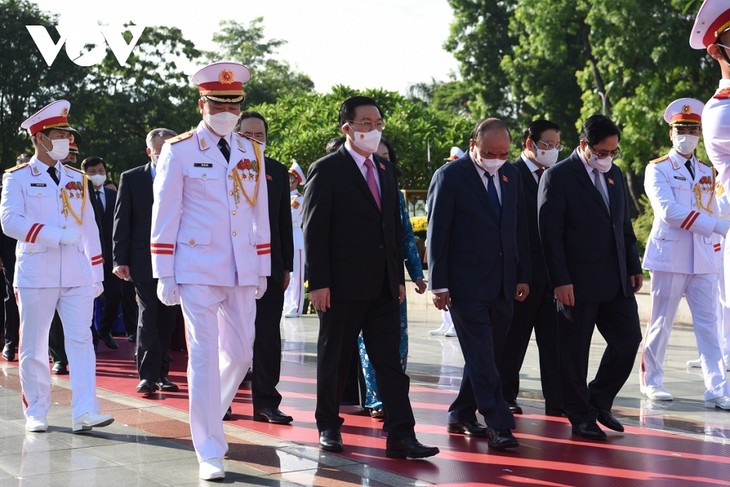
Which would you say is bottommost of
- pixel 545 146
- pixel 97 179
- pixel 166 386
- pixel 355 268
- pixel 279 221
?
pixel 166 386

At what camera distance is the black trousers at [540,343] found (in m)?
8.23

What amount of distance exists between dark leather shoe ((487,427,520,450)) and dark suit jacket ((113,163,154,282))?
3.97 meters

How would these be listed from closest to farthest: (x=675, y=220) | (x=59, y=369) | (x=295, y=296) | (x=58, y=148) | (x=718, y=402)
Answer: (x=58, y=148)
(x=718, y=402)
(x=675, y=220)
(x=59, y=369)
(x=295, y=296)

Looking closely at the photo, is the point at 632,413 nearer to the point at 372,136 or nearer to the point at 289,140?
the point at 372,136

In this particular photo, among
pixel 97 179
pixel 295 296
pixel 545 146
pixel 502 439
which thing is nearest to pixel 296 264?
pixel 295 296

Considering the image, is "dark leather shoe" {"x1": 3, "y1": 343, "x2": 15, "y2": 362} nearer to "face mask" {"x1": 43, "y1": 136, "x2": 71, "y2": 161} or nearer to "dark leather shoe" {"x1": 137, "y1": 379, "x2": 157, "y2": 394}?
"dark leather shoe" {"x1": 137, "y1": 379, "x2": 157, "y2": 394}

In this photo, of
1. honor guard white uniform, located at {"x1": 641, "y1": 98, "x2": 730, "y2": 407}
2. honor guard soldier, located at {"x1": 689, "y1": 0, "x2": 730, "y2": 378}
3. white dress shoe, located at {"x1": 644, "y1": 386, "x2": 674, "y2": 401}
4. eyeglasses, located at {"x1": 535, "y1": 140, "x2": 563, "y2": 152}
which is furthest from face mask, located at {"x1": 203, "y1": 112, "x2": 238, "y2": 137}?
white dress shoe, located at {"x1": 644, "y1": 386, "x2": 674, "y2": 401}

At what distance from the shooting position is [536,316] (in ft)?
27.3

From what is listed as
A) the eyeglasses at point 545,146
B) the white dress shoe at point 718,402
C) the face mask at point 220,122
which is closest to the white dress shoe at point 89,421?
the face mask at point 220,122

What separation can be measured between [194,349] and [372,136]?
5.75 ft

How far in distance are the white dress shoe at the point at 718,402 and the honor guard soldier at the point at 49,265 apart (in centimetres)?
458

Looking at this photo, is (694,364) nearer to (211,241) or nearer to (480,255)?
(480,255)

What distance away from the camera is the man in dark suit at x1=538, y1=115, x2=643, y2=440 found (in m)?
7.38

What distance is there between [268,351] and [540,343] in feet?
6.72
